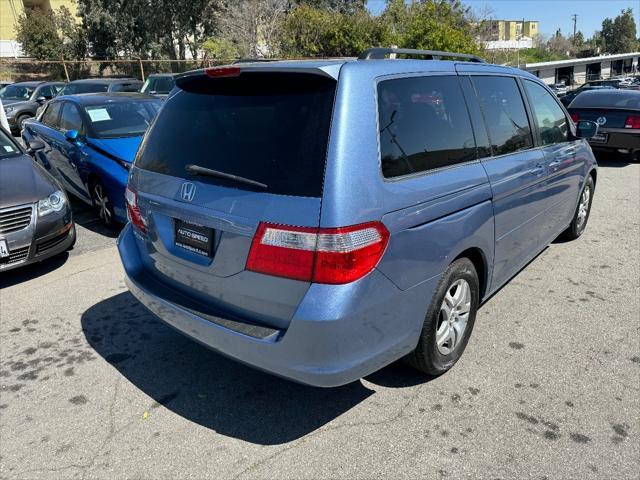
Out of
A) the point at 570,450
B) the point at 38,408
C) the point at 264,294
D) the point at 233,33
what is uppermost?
the point at 233,33

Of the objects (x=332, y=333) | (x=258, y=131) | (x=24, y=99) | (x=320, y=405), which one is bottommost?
(x=320, y=405)

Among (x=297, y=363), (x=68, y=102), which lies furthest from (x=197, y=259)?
(x=68, y=102)

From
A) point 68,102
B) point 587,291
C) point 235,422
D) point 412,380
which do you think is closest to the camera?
point 235,422

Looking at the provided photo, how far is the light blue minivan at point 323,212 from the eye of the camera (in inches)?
88.7

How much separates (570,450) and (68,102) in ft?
25.2

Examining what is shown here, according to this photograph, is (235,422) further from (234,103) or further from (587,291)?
(587,291)

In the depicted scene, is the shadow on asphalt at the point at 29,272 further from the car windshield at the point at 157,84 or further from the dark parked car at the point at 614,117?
the car windshield at the point at 157,84

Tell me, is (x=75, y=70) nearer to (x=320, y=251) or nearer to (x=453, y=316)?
(x=453, y=316)

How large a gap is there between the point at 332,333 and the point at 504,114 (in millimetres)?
2276

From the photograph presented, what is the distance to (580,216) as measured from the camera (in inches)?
222

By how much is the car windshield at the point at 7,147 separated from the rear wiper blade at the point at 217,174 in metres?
4.08

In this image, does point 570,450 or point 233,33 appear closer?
point 570,450

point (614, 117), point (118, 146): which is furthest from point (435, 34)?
point (118, 146)

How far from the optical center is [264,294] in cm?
236
